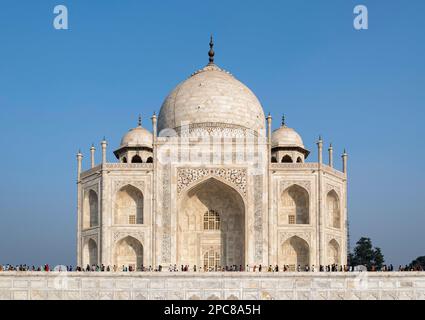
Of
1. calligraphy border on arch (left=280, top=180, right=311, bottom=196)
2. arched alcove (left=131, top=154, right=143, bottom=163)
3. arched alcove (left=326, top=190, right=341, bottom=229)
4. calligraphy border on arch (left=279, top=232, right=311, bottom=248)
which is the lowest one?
calligraphy border on arch (left=279, top=232, right=311, bottom=248)

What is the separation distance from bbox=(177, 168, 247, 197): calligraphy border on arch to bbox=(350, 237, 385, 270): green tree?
24375mm

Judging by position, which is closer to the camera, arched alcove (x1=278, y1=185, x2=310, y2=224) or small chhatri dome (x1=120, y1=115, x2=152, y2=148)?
arched alcove (x1=278, y1=185, x2=310, y2=224)

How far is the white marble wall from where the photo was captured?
96.7 feet

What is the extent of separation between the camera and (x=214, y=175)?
120 feet

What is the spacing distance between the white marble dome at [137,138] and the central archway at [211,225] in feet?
14.3

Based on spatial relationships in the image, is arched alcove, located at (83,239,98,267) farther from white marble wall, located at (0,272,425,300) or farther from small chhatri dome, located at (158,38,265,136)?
white marble wall, located at (0,272,425,300)

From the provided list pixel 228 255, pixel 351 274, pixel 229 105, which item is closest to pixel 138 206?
pixel 228 255

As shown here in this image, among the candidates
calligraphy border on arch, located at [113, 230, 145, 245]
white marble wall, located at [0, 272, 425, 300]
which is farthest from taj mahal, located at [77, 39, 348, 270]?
white marble wall, located at [0, 272, 425, 300]

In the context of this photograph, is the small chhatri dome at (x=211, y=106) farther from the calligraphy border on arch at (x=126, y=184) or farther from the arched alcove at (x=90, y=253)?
the arched alcove at (x=90, y=253)

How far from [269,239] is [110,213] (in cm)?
662

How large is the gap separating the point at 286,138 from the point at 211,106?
12.5 ft

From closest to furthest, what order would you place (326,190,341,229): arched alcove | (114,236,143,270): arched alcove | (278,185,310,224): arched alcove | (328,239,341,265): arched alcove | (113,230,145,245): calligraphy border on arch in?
(113,230,145,245): calligraphy border on arch, (114,236,143,270): arched alcove, (278,185,310,224): arched alcove, (328,239,341,265): arched alcove, (326,190,341,229): arched alcove
